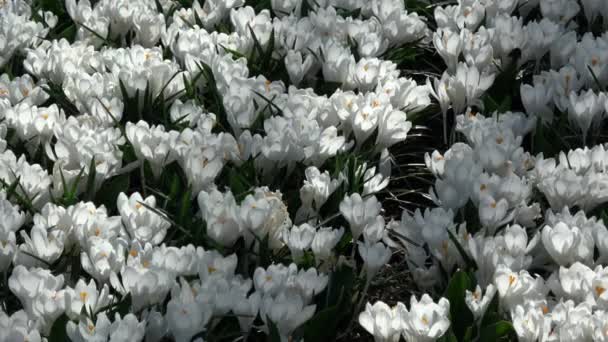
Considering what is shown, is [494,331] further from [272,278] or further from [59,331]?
[59,331]

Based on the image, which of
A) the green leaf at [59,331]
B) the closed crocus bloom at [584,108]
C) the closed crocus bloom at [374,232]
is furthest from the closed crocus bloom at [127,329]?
the closed crocus bloom at [584,108]

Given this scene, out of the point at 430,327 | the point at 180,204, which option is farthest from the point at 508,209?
the point at 180,204

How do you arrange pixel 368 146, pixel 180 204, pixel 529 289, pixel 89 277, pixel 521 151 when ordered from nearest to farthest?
1. pixel 529 289
2. pixel 89 277
3. pixel 180 204
4. pixel 521 151
5. pixel 368 146

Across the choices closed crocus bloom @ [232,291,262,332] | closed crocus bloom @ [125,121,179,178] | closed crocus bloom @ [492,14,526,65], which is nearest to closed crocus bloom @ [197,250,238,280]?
closed crocus bloom @ [232,291,262,332]

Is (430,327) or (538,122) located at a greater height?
(430,327)

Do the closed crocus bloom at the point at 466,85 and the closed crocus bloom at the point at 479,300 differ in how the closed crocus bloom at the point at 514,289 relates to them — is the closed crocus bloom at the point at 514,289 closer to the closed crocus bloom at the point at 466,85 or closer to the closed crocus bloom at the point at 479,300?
the closed crocus bloom at the point at 479,300

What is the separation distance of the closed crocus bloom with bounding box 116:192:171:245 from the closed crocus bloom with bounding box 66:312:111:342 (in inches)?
13.6

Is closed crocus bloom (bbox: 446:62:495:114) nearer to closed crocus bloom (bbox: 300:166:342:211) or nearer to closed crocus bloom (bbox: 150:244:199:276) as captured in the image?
closed crocus bloom (bbox: 300:166:342:211)

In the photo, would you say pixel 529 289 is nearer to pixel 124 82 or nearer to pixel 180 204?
pixel 180 204

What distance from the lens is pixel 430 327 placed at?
5.85 feet

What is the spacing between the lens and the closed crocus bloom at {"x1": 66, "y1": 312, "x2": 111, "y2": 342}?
5.51ft

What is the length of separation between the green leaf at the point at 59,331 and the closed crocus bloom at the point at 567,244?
0.99 meters

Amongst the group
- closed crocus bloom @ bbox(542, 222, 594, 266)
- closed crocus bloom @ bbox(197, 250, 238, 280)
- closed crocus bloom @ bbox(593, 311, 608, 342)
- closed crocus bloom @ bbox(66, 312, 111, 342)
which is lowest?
closed crocus bloom @ bbox(542, 222, 594, 266)

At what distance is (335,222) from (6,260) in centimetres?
75
